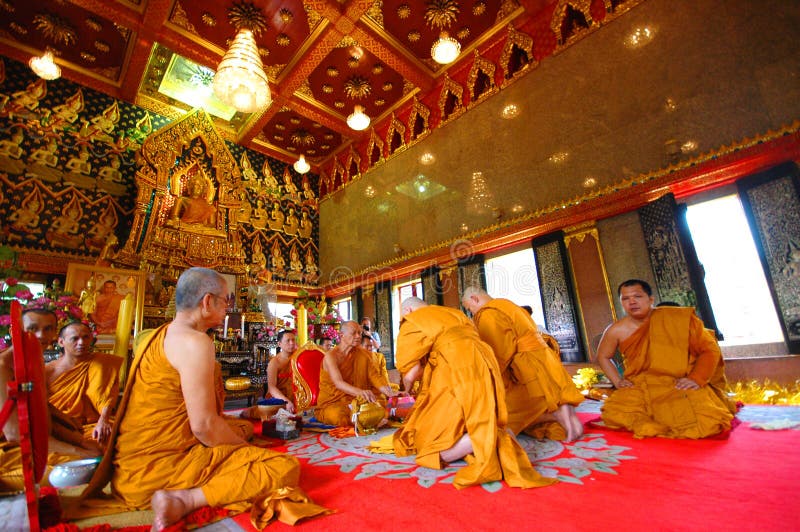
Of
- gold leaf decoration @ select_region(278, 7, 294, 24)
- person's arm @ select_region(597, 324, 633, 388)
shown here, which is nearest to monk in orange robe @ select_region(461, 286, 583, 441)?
person's arm @ select_region(597, 324, 633, 388)

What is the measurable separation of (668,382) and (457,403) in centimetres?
210

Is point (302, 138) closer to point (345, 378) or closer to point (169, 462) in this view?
point (345, 378)

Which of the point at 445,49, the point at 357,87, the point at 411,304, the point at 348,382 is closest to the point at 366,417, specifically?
the point at 348,382

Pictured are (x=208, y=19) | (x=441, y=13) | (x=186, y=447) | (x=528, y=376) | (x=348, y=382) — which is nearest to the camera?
(x=186, y=447)

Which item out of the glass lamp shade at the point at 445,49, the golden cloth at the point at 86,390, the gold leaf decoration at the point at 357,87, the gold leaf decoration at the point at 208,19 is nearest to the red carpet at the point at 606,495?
the golden cloth at the point at 86,390

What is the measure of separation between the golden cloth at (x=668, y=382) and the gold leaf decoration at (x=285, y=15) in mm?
8572

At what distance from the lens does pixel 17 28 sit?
7.66 metres

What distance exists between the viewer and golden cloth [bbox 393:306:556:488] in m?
2.04

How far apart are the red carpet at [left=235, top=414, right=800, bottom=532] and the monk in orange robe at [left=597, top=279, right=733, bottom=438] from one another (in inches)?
12.8

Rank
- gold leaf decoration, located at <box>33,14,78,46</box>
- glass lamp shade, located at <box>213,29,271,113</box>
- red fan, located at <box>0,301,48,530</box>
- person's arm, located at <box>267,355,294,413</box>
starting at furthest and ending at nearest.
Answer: gold leaf decoration, located at <box>33,14,78,46</box>, glass lamp shade, located at <box>213,29,271,113</box>, person's arm, located at <box>267,355,294,413</box>, red fan, located at <box>0,301,48,530</box>

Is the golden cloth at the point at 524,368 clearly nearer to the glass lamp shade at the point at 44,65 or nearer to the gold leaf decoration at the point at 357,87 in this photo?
the gold leaf decoration at the point at 357,87

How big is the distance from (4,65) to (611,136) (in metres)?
12.8

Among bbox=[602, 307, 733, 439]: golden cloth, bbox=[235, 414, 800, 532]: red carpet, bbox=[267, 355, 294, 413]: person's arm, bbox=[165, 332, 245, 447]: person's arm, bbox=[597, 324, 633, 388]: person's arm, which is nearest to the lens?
bbox=[235, 414, 800, 532]: red carpet

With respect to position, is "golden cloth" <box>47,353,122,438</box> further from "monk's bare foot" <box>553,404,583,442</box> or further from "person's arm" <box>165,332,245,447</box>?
"monk's bare foot" <box>553,404,583,442</box>
